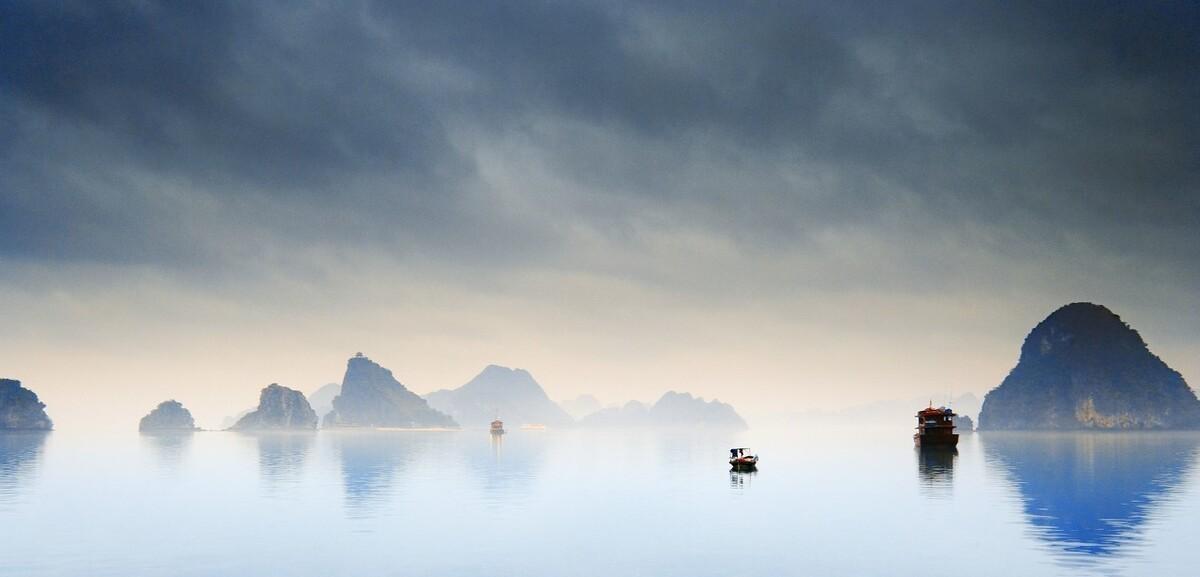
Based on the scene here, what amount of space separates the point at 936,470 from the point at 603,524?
232 feet

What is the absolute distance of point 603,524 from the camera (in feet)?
191

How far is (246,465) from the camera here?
131125mm

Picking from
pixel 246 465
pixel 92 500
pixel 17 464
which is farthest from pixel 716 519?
pixel 17 464

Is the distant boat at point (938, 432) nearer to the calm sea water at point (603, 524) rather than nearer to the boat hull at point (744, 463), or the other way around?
the calm sea water at point (603, 524)

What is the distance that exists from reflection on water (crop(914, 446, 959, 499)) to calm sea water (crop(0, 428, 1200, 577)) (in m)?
0.67

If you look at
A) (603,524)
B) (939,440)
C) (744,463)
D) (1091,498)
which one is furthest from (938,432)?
(603,524)

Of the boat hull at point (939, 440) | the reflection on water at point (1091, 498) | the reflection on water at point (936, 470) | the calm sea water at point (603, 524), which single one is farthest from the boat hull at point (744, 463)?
the boat hull at point (939, 440)

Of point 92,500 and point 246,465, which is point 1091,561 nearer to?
point 92,500

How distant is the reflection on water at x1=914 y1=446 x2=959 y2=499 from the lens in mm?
82912

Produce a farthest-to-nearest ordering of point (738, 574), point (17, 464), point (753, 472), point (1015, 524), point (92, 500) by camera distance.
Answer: point (17, 464) → point (753, 472) → point (92, 500) → point (1015, 524) → point (738, 574)

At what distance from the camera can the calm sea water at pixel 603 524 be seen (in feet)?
139

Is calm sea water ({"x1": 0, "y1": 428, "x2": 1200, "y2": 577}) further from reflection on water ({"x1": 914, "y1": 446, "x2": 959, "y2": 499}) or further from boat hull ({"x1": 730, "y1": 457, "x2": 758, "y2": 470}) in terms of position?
boat hull ({"x1": 730, "y1": 457, "x2": 758, "y2": 470})

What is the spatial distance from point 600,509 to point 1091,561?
3514 centimetres

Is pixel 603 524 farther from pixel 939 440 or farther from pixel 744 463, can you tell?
pixel 939 440
